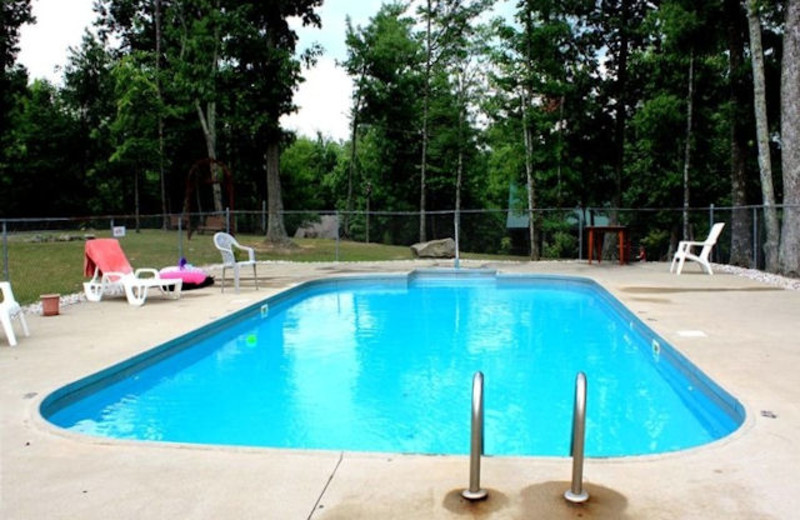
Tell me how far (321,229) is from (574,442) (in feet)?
86.0

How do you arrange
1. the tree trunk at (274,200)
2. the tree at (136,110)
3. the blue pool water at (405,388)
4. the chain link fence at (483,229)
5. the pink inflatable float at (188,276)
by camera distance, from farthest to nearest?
1. the tree at (136,110)
2. the tree trunk at (274,200)
3. the chain link fence at (483,229)
4. the pink inflatable float at (188,276)
5. the blue pool water at (405,388)

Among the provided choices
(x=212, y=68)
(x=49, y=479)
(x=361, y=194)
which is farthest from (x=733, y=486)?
(x=361, y=194)

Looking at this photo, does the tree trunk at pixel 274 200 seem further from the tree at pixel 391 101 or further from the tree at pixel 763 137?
the tree at pixel 763 137

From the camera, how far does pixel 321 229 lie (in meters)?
28.0

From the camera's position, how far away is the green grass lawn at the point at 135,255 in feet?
35.7

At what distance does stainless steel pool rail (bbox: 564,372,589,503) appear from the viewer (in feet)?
7.27

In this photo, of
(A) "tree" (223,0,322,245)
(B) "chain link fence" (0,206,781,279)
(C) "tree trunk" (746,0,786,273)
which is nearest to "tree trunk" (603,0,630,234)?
(B) "chain link fence" (0,206,781,279)

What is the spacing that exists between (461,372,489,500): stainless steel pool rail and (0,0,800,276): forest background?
9675 mm

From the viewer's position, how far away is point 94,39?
26.5 metres

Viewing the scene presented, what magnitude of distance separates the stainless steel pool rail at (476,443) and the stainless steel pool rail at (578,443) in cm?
33

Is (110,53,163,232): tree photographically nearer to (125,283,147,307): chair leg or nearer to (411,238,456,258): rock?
(411,238,456,258): rock

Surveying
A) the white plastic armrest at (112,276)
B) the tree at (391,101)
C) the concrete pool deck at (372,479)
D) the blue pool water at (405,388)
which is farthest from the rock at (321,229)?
the concrete pool deck at (372,479)

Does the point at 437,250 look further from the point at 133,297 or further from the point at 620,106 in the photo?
the point at 133,297

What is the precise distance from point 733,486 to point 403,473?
52.2 inches
